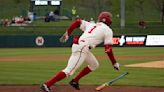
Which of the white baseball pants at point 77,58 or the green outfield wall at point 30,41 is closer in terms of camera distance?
the white baseball pants at point 77,58

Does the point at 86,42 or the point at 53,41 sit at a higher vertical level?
the point at 86,42

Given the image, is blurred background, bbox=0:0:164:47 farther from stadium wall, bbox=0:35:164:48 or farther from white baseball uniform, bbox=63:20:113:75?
white baseball uniform, bbox=63:20:113:75

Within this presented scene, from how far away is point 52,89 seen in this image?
38.3ft

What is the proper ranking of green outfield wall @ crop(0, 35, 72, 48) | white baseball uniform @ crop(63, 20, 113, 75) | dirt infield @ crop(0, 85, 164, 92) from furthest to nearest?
green outfield wall @ crop(0, 35, 72, 48) < dirt infield @ crop(0, 85, 164, 92) < white baseball uniform @ crop(63, 20, 113, 75)

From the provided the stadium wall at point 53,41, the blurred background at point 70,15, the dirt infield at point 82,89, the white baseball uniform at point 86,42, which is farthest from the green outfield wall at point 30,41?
the white baseball uniform at point 86,42

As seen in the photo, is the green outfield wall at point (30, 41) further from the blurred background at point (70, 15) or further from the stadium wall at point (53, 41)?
the blurred background at point (70, 15)

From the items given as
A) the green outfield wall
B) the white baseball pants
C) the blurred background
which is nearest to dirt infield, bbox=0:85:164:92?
the white baseball pants

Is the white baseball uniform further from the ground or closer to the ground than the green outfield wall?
further from the ground

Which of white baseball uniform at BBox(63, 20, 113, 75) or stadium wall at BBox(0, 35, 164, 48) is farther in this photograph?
stadium wall at BBox(0, 35, 164, 48)

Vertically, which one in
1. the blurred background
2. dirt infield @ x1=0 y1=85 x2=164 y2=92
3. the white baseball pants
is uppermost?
the white baseball pants

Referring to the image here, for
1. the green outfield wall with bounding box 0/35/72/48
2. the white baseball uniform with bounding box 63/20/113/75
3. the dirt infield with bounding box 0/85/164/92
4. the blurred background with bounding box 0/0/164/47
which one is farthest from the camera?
the blurred background with bounding box 0/0/164/47

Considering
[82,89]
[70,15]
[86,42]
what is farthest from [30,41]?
[86,42]

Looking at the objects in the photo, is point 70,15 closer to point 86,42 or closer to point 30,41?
point 30,41

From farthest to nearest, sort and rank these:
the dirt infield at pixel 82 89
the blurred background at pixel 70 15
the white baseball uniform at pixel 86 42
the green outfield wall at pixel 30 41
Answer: the blurred background at pixel 70 15, the green outfield wall at pixel 30 41, the dirt infield at pixel 82 89, the white baseball uniform at pixel 86 42
